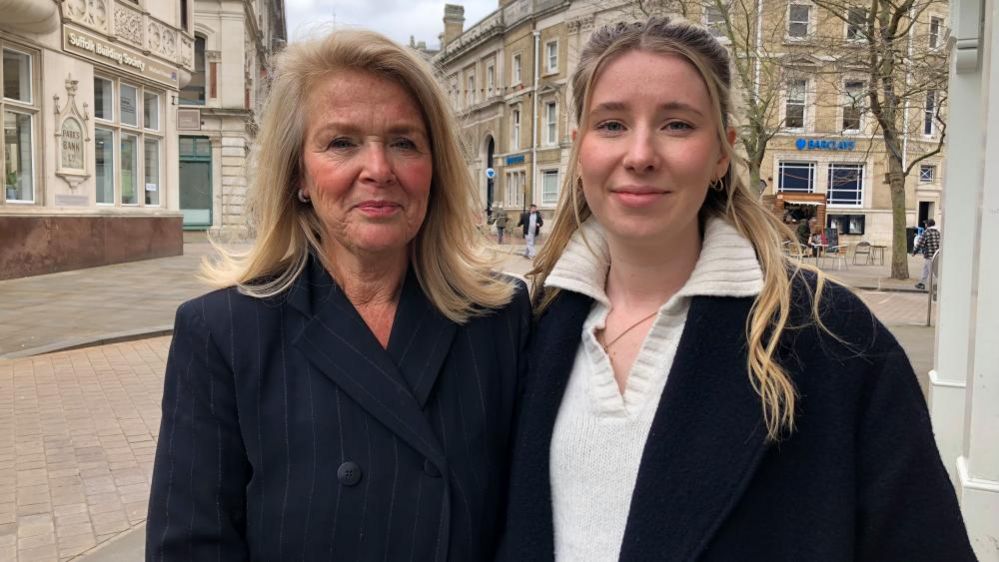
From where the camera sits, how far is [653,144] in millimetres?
1548

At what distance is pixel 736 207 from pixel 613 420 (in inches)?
21.7

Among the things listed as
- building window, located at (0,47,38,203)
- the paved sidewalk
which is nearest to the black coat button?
the paved sidewalk

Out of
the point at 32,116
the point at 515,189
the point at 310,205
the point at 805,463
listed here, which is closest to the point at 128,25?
the point at 32,116

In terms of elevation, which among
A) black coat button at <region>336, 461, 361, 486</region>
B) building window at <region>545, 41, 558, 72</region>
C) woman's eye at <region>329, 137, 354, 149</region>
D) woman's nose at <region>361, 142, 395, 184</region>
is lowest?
black coat button at <region>336, 461, 361, 486</region>

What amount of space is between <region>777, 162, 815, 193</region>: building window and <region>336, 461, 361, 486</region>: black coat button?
114 ft

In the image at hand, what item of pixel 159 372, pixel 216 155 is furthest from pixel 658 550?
pixel 216 155

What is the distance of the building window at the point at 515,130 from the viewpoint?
4259 centimetres

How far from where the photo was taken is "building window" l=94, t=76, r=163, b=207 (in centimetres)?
1667

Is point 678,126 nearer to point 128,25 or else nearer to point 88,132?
point 88,132

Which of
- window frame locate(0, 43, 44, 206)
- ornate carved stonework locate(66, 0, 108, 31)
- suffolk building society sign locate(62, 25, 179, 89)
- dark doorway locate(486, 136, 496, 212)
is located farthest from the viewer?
dark doorway locate(486, 136, 496, 212)

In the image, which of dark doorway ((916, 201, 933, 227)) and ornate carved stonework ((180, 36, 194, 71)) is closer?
ornate carved stonework ((180, 36, 194, 71))

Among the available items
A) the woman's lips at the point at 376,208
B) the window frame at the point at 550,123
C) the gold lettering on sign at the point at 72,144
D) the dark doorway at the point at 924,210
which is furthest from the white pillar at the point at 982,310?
the window frame at the point at 550,123

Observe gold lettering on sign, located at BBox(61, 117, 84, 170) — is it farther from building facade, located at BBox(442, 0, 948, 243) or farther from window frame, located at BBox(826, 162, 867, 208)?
window frame, located at BBox(826, 162, 867, 208)

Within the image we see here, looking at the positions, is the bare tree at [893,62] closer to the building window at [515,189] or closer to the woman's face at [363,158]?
the woman's face at [363,158]
